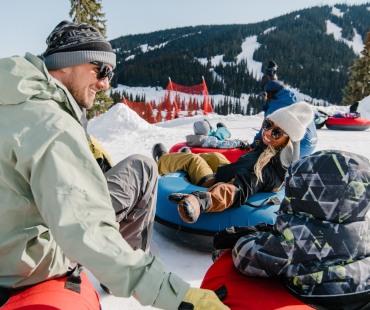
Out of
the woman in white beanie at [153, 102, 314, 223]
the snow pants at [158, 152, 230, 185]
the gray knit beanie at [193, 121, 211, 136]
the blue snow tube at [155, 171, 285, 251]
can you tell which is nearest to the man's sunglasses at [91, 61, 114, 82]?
the woman in white beanie at [153, 102, 314, 223]

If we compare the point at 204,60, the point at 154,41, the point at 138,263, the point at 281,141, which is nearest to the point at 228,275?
the point at 138,263

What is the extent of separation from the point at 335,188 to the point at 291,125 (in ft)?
5.55

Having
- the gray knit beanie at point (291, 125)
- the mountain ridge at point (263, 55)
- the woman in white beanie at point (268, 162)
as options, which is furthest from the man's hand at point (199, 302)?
the mountain ridge at point (263, 55)

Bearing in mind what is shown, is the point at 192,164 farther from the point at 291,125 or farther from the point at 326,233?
the point at 326,233

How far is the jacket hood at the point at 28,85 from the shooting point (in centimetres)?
131

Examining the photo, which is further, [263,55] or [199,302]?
[263,55]

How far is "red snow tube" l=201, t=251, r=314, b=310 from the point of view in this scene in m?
1.67

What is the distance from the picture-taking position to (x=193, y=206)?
9.02 feet

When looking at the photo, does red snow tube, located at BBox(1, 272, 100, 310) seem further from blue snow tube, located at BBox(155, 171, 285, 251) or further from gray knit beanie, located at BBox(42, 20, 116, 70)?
blue snow tube, located at BBox(155, 171, 285, 251)

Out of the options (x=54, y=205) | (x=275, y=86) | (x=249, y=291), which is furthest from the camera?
(x=275, y=86)

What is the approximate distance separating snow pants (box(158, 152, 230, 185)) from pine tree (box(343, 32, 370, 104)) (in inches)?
1011

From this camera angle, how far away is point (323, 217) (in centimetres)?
170

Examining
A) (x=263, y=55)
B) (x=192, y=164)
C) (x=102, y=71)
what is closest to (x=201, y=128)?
(x=192, y=164)

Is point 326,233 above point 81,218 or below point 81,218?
below
